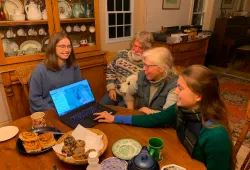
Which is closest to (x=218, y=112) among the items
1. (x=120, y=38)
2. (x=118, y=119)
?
(x=118, y=119)

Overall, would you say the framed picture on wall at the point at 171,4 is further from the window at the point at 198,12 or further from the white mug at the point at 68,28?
the white mug at the point at 68,28

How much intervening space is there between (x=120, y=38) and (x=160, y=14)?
94 centimetres

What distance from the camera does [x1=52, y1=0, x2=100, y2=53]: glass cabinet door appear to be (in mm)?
2426

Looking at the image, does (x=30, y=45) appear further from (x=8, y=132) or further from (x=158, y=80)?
(x=158, y=80)

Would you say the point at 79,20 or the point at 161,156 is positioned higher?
→ the point at 79,20

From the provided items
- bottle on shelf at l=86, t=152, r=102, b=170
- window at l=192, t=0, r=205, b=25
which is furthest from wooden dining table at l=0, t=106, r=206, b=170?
window at l=192, t=0, r=205, b=25

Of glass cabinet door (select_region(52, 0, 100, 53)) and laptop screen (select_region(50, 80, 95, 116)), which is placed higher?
glass cabinet door (select_region(52, 0, 100, 53))

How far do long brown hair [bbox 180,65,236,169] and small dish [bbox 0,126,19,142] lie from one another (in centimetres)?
99

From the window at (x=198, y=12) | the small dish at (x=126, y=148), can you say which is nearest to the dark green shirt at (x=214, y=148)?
the small dish at (x=126, y=148)

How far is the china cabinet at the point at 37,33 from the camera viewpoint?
2.10 meters

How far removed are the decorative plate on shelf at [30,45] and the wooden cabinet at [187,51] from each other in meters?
1.89

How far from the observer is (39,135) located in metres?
1.06

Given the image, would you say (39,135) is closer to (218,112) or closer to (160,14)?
(218,112)

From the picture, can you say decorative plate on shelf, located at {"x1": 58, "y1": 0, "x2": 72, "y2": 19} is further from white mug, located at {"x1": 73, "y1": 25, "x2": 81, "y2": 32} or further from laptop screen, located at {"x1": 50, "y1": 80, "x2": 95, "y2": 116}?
laptop screen, located at {"x1": 50, "y1": 80, "x2": 95, "y2": 116}
